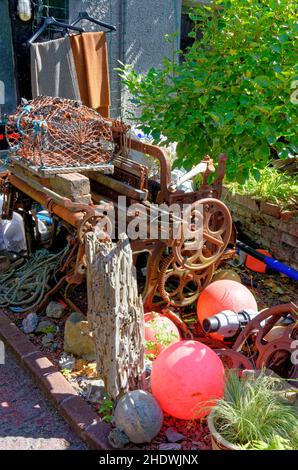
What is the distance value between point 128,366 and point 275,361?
109 cm

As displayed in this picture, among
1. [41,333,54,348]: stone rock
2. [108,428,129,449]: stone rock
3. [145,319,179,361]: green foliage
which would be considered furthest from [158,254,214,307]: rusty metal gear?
[108,428,129,449]: stone rock

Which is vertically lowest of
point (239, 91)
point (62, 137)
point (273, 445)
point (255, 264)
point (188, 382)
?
point (255, 264)

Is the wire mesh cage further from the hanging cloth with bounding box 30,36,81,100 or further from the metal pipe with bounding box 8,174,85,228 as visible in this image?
the hanging cloth with bounding box 30,36,81,100

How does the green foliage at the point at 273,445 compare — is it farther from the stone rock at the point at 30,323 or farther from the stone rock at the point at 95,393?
the stone rock at the point at 30,323

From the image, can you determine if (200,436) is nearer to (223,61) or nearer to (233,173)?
(233,173)

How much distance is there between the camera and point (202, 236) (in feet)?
14.0

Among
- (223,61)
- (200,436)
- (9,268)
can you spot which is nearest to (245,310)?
(200,436)

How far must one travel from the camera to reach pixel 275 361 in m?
3.43

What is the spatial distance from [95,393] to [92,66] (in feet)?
16.8

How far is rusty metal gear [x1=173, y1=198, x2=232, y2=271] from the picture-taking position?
4.18 meters

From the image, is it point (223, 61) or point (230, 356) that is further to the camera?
point (223, 61)

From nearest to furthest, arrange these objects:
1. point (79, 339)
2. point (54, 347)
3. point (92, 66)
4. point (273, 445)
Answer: point (273, 445) < point (79, 339) < point (54, 347) < point (92, 66)

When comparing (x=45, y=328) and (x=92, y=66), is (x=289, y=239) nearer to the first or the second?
(x=45, y=328)

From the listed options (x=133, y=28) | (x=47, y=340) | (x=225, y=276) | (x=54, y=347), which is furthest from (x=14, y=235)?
(x=133, y=28)
